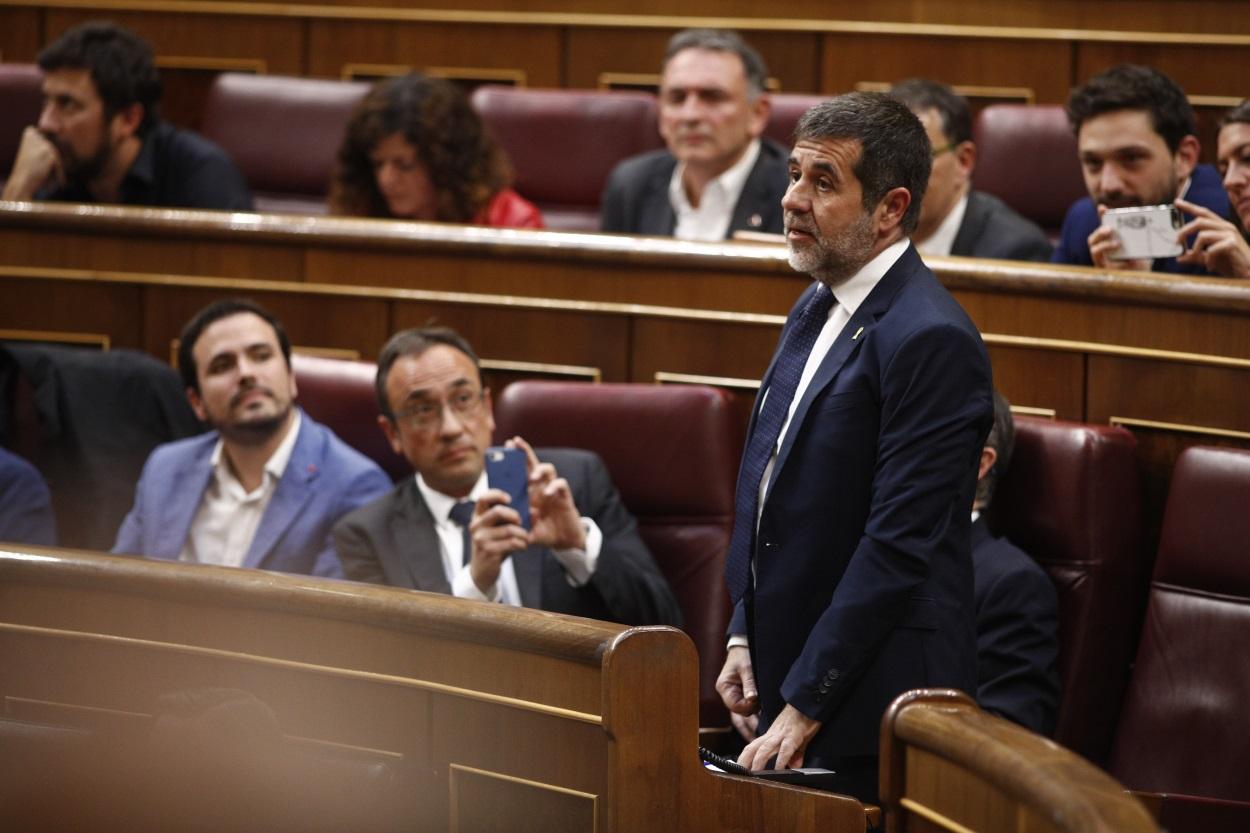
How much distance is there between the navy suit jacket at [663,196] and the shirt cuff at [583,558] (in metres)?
0.48

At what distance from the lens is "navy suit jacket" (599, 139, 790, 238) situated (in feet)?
4.97

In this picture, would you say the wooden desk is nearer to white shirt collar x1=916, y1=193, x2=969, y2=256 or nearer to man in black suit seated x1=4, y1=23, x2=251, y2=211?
white shirt collar x1=916, y1=193, x2=969, y2=256

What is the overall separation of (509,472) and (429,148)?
0.58 meters

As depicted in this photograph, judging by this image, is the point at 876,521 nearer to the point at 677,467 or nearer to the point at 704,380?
the point at 677,467

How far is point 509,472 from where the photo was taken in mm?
1073

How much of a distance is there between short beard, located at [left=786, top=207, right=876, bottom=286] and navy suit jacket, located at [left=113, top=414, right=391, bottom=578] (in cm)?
52

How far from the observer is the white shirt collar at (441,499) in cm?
118

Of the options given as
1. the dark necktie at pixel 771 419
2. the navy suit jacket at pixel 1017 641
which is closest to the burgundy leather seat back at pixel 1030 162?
the navy suit jacket at pixel 1017 641

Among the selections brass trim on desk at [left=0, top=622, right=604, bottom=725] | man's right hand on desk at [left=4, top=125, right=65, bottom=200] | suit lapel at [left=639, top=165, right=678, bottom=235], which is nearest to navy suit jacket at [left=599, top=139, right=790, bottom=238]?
suit lapel at [left=639, top=165, right=678, bottom=235]

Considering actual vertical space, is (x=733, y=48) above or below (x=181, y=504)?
above

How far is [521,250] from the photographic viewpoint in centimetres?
136

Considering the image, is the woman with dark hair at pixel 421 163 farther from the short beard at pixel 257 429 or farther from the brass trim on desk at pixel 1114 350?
the brass trim on desk at pixel 1114 350

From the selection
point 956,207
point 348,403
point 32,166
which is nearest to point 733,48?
point 956,207

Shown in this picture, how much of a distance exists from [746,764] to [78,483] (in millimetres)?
782
